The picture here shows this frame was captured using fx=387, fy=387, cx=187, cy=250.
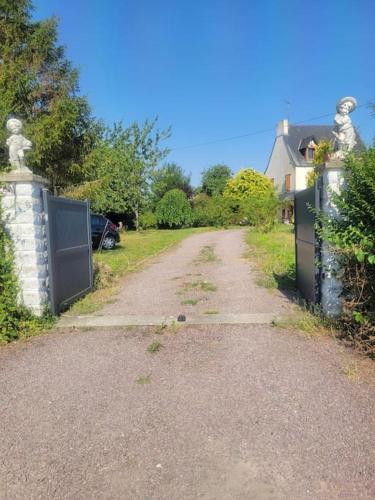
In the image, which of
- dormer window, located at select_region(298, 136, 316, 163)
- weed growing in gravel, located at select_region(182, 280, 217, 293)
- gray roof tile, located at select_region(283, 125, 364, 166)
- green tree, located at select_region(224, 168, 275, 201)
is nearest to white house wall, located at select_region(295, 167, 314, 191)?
gray roof tile, located at select_region(283, 125, 364, 166)

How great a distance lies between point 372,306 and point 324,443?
7.00 feet

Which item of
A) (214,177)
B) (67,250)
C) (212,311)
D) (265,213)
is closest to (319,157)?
(265,213)

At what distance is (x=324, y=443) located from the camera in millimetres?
2537

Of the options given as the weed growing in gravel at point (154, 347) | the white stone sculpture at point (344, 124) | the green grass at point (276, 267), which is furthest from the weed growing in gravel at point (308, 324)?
the green grass at point (276, 267)

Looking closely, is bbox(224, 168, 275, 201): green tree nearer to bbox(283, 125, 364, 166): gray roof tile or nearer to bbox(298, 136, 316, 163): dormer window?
bbox(283, 125, 364, 166): gray roof tile

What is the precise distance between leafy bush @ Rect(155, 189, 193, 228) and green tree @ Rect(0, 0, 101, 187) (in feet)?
64.6

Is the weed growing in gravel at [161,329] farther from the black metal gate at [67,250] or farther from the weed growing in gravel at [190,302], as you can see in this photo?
the black metal gate at [67,250]

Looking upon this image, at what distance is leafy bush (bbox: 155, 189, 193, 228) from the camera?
3456 centimetres

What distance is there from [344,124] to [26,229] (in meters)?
4.34

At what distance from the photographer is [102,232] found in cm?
1628

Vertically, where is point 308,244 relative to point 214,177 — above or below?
below

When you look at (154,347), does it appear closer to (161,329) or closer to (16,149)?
(161,329)

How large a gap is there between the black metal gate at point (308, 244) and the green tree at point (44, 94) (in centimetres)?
948

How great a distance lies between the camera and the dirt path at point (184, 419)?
7.30ft
